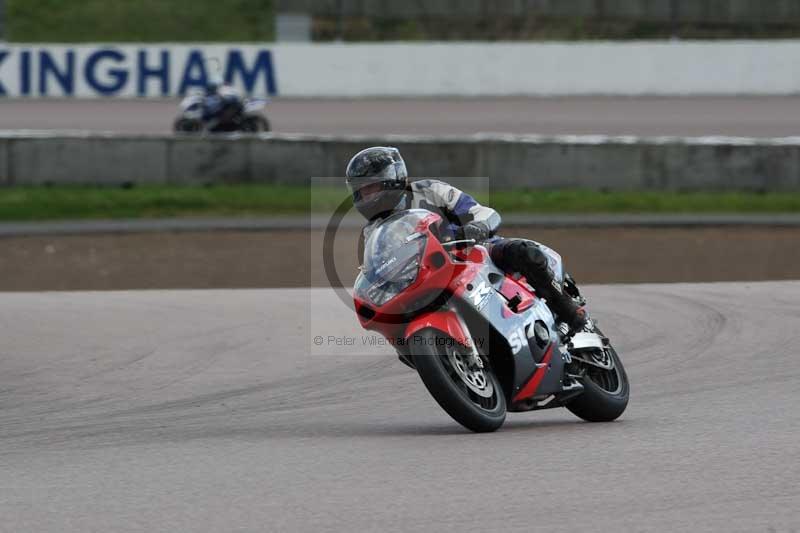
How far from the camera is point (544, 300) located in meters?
6.58

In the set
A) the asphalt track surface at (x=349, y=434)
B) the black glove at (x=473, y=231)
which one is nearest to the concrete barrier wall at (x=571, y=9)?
the asphalt track surface at (x=349, y=434)

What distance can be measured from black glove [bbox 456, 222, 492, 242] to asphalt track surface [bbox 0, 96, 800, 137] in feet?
60.2

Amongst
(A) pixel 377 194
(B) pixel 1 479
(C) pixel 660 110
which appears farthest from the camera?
(C) pixel 660 110

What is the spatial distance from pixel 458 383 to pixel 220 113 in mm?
17909

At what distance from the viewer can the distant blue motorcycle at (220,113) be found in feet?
75.8

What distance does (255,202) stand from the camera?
18.9 m

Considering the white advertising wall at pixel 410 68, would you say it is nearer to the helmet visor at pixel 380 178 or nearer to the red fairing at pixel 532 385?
the helmet visor at pixel 380 178

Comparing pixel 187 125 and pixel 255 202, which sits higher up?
pixel 187 125

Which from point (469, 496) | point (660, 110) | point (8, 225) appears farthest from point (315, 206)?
point (469, 496)

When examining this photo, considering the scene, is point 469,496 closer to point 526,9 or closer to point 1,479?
point 1,479

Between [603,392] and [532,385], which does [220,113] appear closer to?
[603,392]

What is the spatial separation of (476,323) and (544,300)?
61 centimetres

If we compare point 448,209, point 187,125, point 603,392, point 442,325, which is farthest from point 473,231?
point 187,125

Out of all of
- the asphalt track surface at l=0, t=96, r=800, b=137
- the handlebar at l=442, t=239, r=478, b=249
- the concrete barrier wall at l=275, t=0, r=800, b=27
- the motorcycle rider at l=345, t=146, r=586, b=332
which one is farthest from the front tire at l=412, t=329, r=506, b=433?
the concrete barrier wall at l=275, t=0, r=800, b=27
